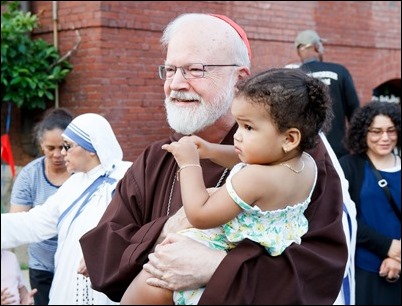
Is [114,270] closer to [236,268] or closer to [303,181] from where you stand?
[236,268]

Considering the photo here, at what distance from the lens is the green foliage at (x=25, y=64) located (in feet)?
25.7

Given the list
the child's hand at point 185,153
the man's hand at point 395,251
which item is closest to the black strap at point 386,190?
the man's hand at point 395,251

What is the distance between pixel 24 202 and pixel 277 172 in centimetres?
310

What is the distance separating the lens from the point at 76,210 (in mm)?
4215

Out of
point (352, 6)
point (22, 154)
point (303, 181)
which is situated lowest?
point (22, 154)

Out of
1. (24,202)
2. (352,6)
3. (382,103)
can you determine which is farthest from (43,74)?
(352,6)

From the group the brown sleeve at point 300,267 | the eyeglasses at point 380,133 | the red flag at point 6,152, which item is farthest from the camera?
the red flag at point 6,152

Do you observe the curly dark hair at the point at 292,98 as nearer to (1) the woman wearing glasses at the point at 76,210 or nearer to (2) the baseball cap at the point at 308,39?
(1) the woman wearing glasses at the point at 76,210

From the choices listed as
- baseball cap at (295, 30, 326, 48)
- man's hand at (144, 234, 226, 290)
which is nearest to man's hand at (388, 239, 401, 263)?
baseball cap at (295, 30, 326, 48)

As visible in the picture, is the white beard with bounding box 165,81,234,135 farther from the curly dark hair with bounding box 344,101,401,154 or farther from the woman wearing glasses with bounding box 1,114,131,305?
the curly dark hair with bounding box 344,101,401,154

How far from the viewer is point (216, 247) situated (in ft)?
8.27

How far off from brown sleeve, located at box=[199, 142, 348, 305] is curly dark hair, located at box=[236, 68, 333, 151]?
0.29 metres

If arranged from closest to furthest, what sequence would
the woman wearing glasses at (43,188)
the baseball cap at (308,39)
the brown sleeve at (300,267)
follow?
the brown sleeve at (300,267)
the woman wearing glasses at (43,188)
the baseball cap at (308,39)

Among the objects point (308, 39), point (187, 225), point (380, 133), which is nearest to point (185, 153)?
point (187, 225)
